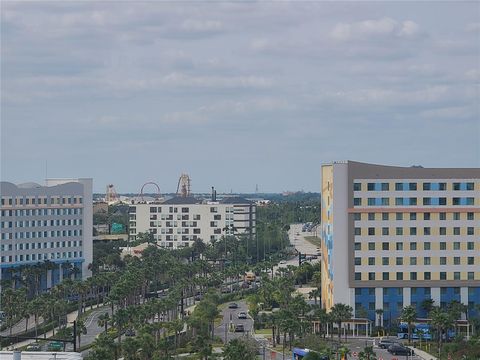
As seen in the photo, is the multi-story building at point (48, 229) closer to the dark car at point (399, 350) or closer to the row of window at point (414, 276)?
the row of window at point (414, 276)

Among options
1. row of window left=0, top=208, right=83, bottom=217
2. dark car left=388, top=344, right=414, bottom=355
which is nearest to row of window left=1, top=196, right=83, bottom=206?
row of window left=0, top=208, right=83, bottom=217

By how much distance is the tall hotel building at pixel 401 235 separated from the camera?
226 ft

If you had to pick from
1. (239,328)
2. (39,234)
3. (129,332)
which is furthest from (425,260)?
(39,234)

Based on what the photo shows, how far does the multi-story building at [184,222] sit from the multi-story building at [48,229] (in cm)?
3142

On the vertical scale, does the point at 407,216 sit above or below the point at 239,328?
above

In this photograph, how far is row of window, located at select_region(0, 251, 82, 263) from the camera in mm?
93000

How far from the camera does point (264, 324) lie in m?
70.5

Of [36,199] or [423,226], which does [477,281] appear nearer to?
[423,226]

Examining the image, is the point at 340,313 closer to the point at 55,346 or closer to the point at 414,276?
the point at 414,276

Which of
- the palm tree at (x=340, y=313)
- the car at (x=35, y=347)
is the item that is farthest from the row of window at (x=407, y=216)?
the car at (x=35, y=347)

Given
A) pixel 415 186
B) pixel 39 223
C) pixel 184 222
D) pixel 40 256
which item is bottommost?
pixel 40 256

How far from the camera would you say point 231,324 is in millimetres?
72562

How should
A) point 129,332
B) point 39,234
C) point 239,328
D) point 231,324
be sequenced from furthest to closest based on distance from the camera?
point 39,234 → point 231,324 → point 239,328 → point 129,332

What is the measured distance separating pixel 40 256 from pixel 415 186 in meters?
39.0
